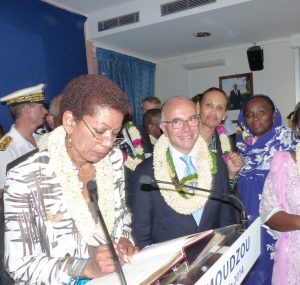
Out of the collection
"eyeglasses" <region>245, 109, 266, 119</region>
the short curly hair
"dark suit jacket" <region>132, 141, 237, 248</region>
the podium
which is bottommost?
"dark suit jacket" <region>132, 141, 237, 248</region>

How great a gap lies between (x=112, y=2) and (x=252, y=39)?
3.03m

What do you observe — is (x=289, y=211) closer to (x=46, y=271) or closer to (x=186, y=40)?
(x=46, y=271)

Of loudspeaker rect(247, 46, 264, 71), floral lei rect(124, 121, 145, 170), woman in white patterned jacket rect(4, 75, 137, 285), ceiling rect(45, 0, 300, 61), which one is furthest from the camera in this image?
loudspeaker rect(247, 46, 264, 71)

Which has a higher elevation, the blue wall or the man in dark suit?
the blue wall

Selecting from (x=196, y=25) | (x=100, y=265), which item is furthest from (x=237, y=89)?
(x=100, y=265)

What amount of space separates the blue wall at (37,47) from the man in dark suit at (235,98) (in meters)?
3.34

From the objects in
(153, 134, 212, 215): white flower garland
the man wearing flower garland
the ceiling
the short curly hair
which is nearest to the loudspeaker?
the ceiling

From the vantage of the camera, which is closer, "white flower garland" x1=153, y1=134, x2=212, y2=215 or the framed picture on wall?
"white flower garland" x1=153, y1=134, x2=212, y2=215

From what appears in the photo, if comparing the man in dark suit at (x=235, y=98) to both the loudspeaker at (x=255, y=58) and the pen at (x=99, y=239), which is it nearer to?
the loudspeaker at (x=255, y=58)

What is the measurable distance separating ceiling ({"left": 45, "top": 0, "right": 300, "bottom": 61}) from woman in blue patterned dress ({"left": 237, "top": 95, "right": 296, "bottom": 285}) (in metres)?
2.61

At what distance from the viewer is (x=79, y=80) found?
57.7 inches

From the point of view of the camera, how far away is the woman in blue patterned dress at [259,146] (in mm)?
2836

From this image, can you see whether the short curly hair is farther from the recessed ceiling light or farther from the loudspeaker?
the loudspeaker

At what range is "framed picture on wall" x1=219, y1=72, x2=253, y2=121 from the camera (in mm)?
7453
